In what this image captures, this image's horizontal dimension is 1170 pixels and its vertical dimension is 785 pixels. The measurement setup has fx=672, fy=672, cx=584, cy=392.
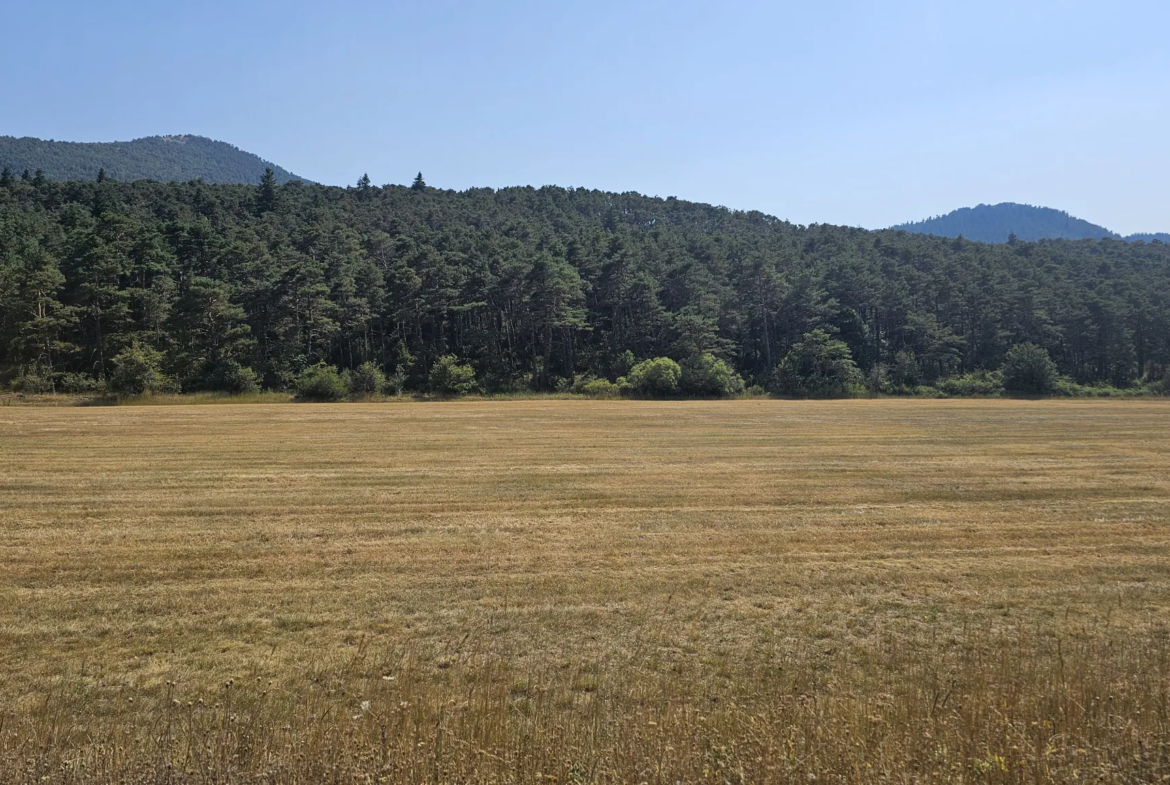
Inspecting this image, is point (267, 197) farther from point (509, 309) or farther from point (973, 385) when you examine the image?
point (973, 385)

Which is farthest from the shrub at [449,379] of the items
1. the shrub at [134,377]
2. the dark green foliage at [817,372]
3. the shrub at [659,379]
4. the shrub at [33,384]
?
the dark green foliage at [817,372]

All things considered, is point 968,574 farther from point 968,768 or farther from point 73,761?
point 73,761

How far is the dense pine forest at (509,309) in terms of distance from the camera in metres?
52.9

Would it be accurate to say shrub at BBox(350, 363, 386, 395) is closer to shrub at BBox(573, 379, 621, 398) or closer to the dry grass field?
shrub at BBox(573, 379, 621, 398)

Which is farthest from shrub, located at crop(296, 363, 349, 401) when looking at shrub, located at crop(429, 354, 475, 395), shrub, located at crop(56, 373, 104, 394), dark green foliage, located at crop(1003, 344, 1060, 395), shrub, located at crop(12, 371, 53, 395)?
dark green foliage, located at crop(1003, 344, 1060, 395)

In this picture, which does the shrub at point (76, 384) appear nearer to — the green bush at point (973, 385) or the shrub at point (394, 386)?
the shrub at point (394, 386)

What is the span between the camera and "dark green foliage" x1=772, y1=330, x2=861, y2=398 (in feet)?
188

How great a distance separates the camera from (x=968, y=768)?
4.06 m

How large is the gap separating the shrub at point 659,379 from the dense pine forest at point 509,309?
0.15 metres

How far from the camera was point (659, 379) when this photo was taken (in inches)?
2035

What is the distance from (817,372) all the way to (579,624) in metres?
55.4

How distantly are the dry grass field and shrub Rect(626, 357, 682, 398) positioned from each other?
34195mm

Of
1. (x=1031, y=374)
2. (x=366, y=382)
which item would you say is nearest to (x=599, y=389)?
(x=366, y=382)

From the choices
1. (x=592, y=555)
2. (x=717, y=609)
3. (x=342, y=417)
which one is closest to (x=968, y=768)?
(x=717, y=609)
